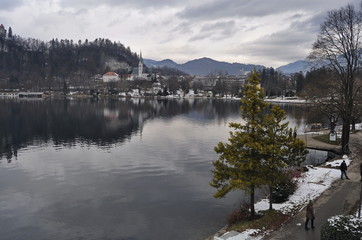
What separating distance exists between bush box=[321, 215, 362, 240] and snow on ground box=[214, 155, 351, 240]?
360 cm

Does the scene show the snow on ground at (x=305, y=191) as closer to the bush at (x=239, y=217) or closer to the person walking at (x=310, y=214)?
the bush at (x=239, y=217)

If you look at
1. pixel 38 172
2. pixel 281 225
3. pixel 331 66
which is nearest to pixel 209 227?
pixel 281 225

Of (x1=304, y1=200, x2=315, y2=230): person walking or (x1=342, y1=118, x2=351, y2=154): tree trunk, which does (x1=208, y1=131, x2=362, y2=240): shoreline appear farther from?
(x1=342, y1=118, x2=351, y2=154): tree trunk

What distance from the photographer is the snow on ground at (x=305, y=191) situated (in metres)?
15.3

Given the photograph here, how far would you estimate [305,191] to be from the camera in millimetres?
21391

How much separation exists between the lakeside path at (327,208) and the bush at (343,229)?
7.77 ft

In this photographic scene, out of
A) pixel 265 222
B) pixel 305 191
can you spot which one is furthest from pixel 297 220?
pixel 305 191

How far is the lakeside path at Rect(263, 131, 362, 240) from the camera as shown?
1485cm

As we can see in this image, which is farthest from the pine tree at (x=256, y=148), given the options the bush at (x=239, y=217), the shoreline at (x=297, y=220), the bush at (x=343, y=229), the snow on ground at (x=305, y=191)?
the bush at (x=343, y=229)

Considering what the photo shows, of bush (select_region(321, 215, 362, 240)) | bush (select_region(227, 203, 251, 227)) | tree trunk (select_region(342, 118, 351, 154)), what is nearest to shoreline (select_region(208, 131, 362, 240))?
bush (select_region(227, 203, 251, 227))

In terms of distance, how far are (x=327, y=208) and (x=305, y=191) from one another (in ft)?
11.5

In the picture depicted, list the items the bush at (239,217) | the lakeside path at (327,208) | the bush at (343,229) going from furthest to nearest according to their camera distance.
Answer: the bush at (239,217) < the lakeside path at (327,208) < the bush at (343,229)

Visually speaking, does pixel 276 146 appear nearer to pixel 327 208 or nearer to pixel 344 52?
pixel 327 208

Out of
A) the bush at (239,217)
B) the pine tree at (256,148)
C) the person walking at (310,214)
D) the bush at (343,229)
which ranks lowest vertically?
the bush at (239,217)
